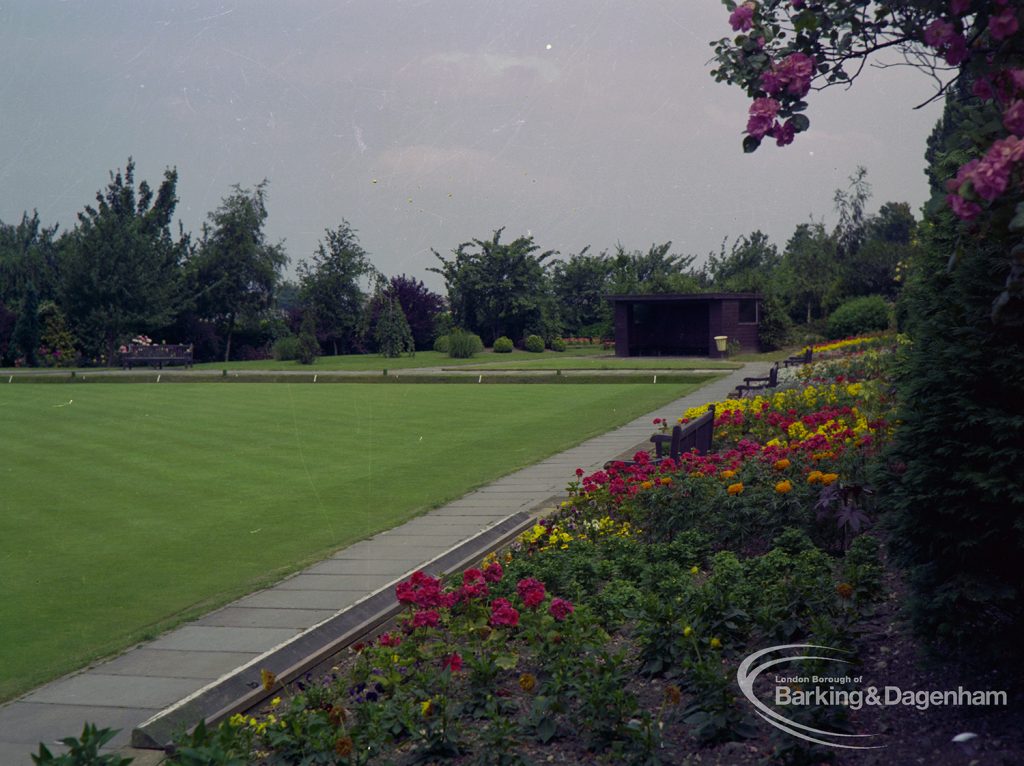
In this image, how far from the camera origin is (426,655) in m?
3.95

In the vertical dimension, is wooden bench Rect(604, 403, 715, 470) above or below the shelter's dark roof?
below

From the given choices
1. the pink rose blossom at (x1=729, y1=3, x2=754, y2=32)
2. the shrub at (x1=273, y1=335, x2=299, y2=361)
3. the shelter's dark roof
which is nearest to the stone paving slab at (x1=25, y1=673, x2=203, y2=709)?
the pink rose blossom at (x1=729, y1=3, x2=754, y2=32)

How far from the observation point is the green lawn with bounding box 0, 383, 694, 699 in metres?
6.13

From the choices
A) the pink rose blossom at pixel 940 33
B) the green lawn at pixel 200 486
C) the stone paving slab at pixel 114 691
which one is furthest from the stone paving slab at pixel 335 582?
the pink rose blossom at pixel 940 33

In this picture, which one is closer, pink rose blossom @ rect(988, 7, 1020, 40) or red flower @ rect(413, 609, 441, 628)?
pink rose blossom @ rect(988, 7, 1020, 40)

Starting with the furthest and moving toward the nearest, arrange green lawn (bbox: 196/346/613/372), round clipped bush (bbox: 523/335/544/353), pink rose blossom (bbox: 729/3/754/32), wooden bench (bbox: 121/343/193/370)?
round clipped bush (bbox: 523/335/544/353), wooden bench (bbox: 121/343/193/370), green lawn (bbox: 196/346/613/372), pink rose blossom (bbox: 729/3/754/32)

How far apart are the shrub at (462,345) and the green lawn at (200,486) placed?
847 inches

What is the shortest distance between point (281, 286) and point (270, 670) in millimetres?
55253

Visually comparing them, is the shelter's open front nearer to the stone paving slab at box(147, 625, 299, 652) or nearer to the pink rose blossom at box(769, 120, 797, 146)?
the stone paving slab at box(147, 625, 299, 652)

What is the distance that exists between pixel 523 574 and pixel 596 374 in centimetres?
2444

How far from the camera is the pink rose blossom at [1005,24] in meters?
2.71

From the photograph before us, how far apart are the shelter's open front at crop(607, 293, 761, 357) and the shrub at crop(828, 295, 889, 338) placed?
3978 millimetres

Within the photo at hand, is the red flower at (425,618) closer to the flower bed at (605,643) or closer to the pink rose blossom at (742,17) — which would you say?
the flower bed at (605,643)
